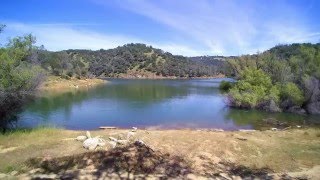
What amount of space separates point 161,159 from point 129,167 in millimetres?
1953

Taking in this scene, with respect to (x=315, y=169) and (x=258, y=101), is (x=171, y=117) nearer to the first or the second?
(x=258, y=101)

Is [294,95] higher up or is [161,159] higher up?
[294,95]

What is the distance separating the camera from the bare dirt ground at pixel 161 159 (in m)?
14.3

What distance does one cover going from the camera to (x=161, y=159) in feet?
52.8

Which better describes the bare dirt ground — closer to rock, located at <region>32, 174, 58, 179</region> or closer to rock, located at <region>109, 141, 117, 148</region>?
rock, located at <region>32, 174, 58, 179</region>

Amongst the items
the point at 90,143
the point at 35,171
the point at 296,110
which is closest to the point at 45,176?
the point at 35,171

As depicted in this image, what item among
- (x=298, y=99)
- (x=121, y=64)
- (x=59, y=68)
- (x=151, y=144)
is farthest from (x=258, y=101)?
(x=121, y=64)

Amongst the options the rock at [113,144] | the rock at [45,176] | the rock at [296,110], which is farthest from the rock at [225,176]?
the rock at [296,110]

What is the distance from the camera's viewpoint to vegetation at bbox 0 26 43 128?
21.0 m

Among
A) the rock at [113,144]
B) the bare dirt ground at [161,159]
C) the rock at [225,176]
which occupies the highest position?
the rock at [113,144]

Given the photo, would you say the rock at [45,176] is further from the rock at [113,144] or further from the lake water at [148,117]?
the lake water at [148,117]

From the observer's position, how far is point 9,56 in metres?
22.7

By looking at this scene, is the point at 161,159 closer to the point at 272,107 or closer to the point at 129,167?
the point at 129,167

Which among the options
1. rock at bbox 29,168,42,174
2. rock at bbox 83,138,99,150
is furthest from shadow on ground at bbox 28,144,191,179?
rock at bbox 83,138,99,150
